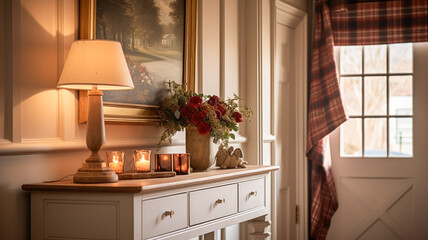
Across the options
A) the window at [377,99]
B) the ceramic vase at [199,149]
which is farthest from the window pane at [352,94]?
the ceramic vase at [199,149]

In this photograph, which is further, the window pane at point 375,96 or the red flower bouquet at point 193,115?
the window pane at point 375,96

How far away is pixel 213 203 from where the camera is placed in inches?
97.8

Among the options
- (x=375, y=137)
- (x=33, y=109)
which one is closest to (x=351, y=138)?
(x=375, y=137)

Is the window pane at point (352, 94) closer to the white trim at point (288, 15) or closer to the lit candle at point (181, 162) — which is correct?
the white trim at point (288, 15)

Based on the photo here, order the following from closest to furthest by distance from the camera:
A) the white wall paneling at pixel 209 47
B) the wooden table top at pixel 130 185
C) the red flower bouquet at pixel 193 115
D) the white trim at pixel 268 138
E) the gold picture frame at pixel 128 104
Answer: the wooden table top at pixel 130 185
the gold picture frame at pixel 128 104
the red flower bouquet at pixel 193 115
the white wall paneling at pixel 209 47
the white trim at pixel 268 138

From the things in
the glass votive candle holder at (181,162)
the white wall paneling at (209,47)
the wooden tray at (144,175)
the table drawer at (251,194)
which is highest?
the white wall paneling at (209,47)

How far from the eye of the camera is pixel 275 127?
418 cm

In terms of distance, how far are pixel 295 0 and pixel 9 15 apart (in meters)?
2.85

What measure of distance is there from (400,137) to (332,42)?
0.91 metres

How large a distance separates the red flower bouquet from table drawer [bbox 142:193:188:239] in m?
0.50

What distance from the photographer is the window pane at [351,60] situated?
4.57 meters

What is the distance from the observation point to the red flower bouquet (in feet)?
8.79

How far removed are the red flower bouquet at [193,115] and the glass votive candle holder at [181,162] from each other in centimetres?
22

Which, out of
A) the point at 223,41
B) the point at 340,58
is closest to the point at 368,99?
the point at 340,58
